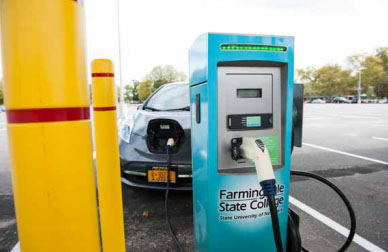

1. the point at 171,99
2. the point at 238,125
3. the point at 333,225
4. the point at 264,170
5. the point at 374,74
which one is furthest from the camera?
the point at 374,74

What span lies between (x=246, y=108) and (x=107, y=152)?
2.60 feet

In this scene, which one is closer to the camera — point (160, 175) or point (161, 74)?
point (160, 175)

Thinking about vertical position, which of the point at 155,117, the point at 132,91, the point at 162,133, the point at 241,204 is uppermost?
the point at 132,91

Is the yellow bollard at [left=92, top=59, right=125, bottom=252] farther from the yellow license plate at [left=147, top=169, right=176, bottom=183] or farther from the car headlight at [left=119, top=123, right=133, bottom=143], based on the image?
the car headlight at [left=119, top=123, right=133, bottom=143]

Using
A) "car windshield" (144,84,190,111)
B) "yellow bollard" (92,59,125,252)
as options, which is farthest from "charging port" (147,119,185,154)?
"yellow bollard" (92,59,125,252)

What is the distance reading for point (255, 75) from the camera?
1454 mm

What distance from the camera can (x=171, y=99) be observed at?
11.9ft

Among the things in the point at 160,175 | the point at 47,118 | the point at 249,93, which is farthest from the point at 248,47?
the point at 160,175

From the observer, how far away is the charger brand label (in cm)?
149

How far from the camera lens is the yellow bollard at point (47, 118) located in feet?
2.28

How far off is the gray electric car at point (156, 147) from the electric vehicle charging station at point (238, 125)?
1036mm

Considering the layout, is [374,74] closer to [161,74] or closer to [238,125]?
[161,74]

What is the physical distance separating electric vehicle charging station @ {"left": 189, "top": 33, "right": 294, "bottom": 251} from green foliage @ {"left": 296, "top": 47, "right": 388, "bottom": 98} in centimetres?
5877

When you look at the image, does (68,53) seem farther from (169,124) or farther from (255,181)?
(169,124)
